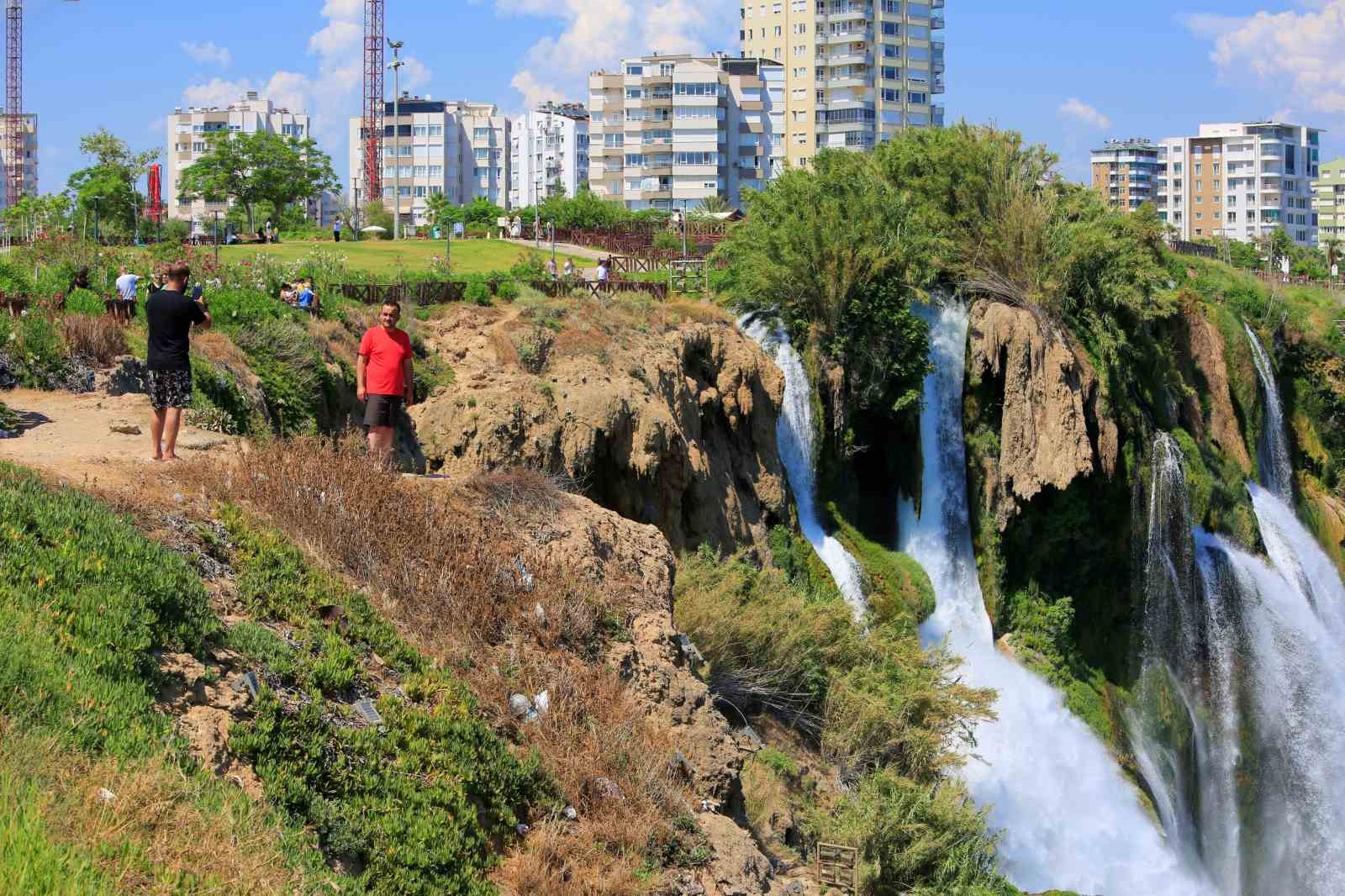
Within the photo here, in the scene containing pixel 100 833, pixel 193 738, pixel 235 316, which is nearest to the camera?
pixel 100 833

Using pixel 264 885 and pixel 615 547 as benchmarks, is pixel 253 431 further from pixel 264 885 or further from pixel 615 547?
pixel 264 885

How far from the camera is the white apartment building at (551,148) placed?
112 metres

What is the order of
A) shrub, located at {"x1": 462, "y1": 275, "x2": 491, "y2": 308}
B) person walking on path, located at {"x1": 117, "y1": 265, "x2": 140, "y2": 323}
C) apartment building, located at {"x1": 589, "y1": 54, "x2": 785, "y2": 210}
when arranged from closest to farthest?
person walking on path, located at {"x1": 117, "y1": 265, "x2": 140, "y2": 323}, shrub, located at {"x1": 462, "y1": 275, "x2": 491, "y2": 308}, apartment building, located at {"x1": 589, "y1": 54, "x2": 785, "y2": 210}

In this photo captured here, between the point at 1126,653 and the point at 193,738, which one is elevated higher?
the point at 193,738

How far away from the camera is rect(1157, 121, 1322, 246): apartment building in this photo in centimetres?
13612

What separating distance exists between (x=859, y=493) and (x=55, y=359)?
16.3 metres

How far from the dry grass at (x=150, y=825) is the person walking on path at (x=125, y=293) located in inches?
448

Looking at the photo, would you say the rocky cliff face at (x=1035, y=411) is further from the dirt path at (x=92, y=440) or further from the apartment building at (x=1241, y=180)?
the apartment building at (x=1241, y=180)

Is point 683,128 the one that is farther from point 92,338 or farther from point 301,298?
point 92,338

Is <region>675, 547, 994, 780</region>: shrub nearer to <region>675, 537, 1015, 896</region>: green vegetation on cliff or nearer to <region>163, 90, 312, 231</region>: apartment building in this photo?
<region>675, 537, 1015, 896</region>: green vegetation on cliff

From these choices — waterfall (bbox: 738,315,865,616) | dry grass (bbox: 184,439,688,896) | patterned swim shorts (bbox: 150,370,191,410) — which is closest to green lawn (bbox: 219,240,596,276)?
waterfall (bbox: 738,315,865,616)

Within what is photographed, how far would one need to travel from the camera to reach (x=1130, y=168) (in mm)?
144250

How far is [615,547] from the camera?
12.5m

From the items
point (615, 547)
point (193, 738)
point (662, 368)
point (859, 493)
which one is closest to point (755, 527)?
point (662, 368)
